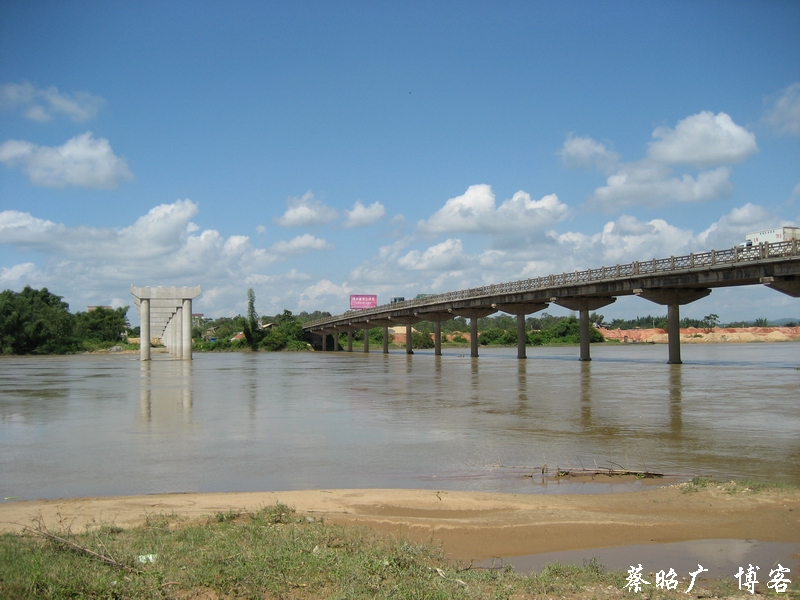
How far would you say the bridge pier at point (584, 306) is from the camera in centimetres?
6009

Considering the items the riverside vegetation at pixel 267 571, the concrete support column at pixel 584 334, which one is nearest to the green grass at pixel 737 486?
the riverside vegetation at pixel 267 571

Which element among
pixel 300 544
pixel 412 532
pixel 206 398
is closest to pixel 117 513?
pixel 300 544

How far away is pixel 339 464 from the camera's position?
557 inches

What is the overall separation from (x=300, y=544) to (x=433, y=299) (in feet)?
251

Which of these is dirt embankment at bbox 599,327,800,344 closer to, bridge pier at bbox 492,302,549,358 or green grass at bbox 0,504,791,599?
bridge pier at bbox 492,302,549,358

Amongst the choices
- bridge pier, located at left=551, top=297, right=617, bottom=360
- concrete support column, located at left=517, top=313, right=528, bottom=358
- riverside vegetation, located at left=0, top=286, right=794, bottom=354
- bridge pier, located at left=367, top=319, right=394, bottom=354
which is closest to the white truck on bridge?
bridge pier, located at left=551, top=297, right=617, bottom=360

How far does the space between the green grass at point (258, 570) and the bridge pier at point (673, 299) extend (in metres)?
48.1

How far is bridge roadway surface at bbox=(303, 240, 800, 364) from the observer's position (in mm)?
41219

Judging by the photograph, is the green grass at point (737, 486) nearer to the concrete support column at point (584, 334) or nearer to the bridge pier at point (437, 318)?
the concrete support column at point (584, 334)

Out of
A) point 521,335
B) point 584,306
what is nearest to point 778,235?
point 584,306

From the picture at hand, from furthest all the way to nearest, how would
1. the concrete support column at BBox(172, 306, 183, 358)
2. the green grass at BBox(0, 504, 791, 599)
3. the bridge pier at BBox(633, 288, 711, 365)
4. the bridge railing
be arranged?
the concrete support column at BBox(172, 306, 183, 358) → the bridge pier at BBox(633, 288, 711, 365) → the bridge railing → the green grass at BBox(0, 504, 791, 599)

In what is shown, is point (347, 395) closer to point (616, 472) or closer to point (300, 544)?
point (616, 472)

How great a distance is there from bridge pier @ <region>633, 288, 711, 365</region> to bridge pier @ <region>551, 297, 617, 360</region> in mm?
7776

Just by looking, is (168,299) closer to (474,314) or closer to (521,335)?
(474,314)
